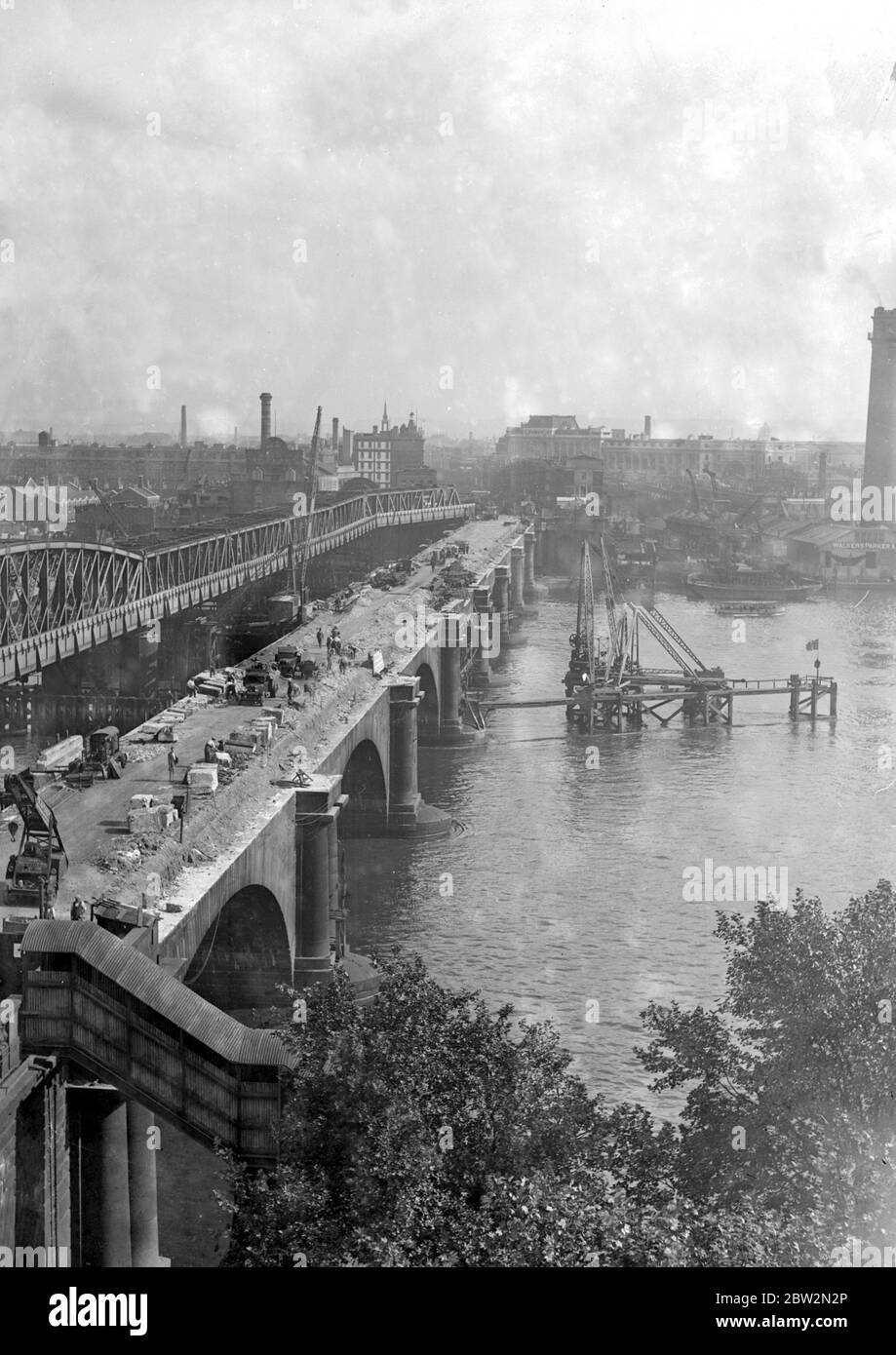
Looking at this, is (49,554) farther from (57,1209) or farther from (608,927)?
(57,1209)

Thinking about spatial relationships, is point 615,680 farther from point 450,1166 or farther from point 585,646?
point 450,1166

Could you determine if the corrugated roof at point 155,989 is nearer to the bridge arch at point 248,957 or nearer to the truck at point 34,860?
the truck at point 34,860

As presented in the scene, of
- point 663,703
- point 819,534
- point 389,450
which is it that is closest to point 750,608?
point 819,534

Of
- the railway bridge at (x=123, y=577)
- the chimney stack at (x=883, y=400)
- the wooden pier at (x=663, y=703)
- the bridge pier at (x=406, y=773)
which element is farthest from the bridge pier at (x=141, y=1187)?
the chimney stack at (x=883, y=400)

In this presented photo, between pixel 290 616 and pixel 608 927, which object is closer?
pixel 608 927
